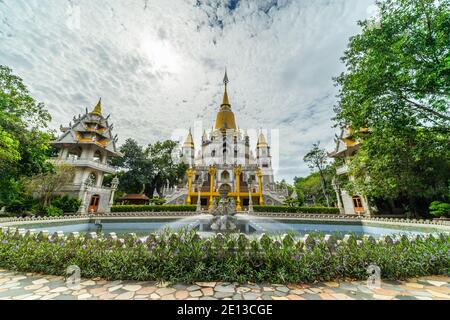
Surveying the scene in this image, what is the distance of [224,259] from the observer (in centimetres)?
381

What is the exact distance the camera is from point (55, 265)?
3.89m

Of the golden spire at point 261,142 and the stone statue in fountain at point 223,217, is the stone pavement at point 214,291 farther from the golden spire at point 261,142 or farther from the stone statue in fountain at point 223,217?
the golden spire at point 261,142

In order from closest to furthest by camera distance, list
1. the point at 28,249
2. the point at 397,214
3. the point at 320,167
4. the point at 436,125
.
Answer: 1. the point at 28,249
2. the point at 436,125
3. the point at 397,214
4. the point at 320,167

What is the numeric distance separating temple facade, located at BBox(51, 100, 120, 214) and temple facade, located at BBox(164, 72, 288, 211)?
27.9 feet

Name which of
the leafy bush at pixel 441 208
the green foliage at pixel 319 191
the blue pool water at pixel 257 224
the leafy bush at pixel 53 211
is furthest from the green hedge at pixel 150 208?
the leafy bush at pixel 441 208

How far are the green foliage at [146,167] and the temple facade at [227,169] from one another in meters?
3.59

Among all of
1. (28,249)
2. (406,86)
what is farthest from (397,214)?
(28,249)

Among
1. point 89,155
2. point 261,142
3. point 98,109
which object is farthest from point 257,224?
point 261,142

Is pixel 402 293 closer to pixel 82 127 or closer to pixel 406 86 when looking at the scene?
pixel 406 86

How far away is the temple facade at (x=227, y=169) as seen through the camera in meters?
27.7

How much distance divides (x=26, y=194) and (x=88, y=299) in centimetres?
2068

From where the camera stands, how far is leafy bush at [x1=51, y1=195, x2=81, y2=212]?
17.2m

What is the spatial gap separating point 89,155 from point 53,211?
9.20 meters

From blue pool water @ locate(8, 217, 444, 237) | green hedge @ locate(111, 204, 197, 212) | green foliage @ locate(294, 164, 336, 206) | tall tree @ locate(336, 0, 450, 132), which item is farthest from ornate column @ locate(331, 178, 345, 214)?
green hedge @ locate(111, 204, 197, 212)
